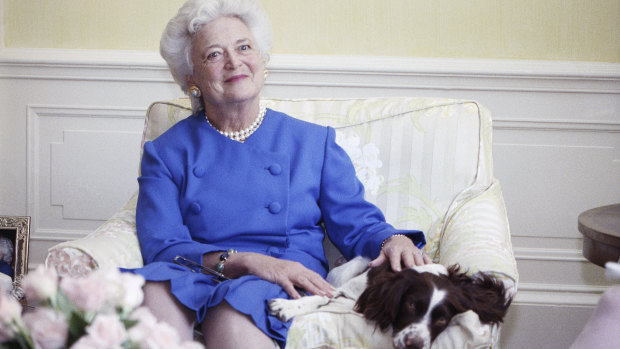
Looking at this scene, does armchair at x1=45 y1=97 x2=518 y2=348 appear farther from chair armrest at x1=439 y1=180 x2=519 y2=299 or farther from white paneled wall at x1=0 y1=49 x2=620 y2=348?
white paneled wall at x1=0 y1=49 x2=620 y2=348

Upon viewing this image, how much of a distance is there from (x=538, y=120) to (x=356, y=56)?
810 mm

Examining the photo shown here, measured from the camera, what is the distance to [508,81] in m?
2.95

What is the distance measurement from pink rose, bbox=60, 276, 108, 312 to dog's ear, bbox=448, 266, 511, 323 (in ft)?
3.11

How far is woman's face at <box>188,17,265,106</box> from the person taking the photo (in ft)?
6.56

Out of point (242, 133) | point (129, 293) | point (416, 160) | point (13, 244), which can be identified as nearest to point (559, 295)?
point (416, 160)

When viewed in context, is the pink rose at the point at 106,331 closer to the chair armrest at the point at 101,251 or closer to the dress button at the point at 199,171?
the chair armrest at the point at 101,251

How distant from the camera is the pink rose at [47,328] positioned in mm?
Answer: 812

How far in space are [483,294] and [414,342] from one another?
22 cm

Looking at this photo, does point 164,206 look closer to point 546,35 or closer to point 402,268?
point 402,268

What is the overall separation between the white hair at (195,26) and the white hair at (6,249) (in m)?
1.05

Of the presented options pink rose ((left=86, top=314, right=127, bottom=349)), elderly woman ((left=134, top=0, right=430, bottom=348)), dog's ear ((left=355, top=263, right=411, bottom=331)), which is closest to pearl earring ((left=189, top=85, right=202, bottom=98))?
elderly woman ((left=134, top=0, right=430, bottom=348))

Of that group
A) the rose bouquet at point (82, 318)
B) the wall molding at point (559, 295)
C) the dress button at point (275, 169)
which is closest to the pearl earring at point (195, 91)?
the dress button at point (275, 169)

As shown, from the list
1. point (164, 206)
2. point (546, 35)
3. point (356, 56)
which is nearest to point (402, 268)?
point (164, 206)

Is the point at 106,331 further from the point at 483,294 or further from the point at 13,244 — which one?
the point at 13,244
